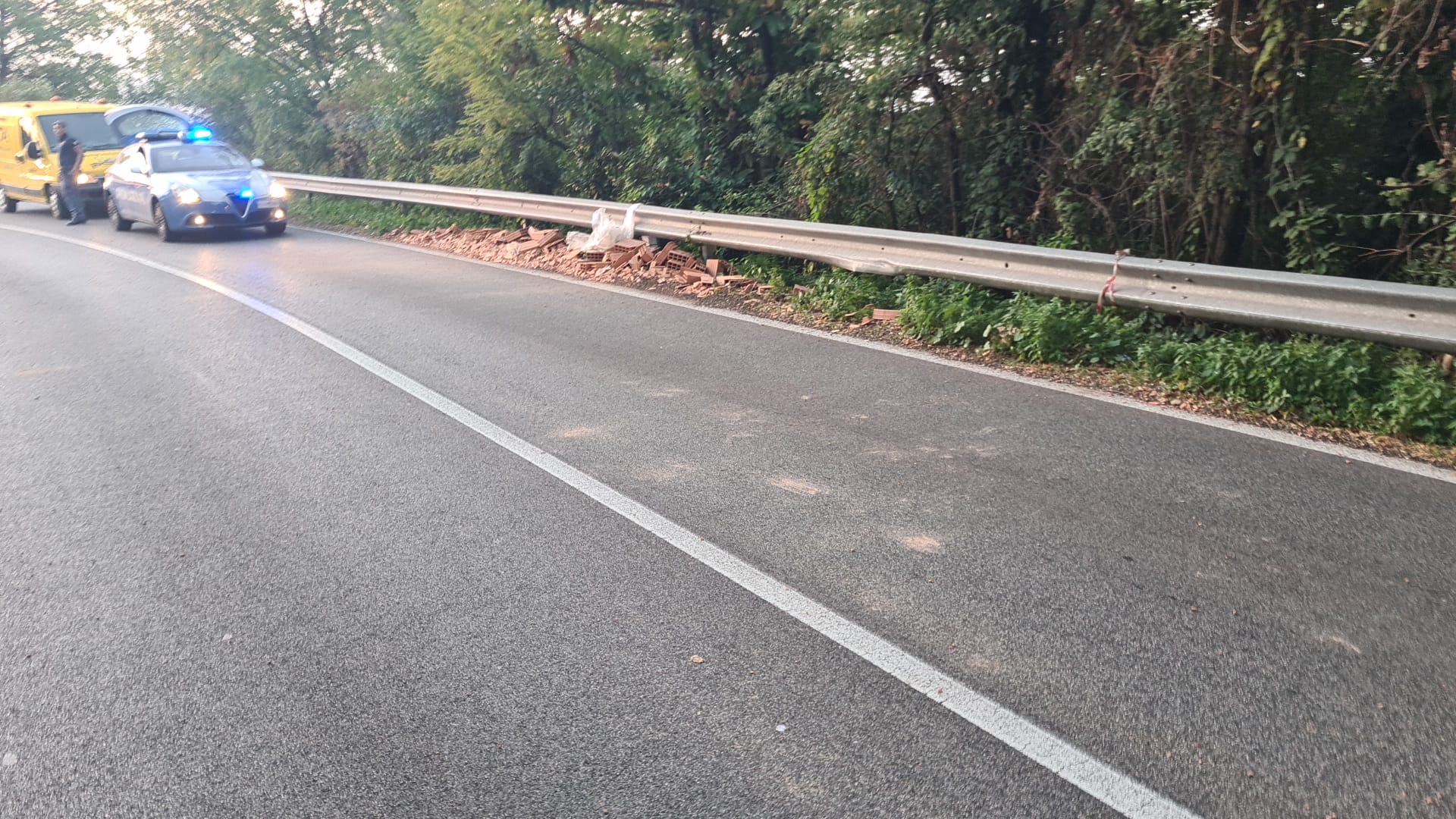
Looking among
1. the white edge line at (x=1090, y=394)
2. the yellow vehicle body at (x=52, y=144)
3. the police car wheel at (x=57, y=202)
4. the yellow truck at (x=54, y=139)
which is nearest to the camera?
the white edge line at (x=1090, y=394)

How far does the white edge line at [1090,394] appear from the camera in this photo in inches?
226

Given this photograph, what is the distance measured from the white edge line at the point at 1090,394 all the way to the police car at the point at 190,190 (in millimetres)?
7601

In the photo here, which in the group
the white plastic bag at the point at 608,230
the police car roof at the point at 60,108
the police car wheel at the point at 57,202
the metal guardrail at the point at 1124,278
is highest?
the police car roof at the point at 60,108

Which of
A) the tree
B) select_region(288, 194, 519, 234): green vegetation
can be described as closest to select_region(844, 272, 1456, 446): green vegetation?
select_region(288, 194, 519, 234): green vegetation

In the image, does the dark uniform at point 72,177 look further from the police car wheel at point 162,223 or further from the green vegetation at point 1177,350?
the green vegetation at point 1177,350

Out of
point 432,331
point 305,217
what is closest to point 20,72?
point 305,217

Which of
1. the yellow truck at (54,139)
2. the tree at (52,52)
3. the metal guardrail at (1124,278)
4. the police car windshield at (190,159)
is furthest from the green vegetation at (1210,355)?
the tree at (52,52)

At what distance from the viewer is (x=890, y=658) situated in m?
3.91

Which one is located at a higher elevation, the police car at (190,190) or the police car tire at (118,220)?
the police car at (190,190)

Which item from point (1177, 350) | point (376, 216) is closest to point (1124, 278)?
point (1177, 350)

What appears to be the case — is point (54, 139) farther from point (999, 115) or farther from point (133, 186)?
point (999, 115)

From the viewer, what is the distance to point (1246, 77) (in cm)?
852

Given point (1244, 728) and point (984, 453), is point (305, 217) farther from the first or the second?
point (1244, 728)

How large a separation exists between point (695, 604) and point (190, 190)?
50.2ft
